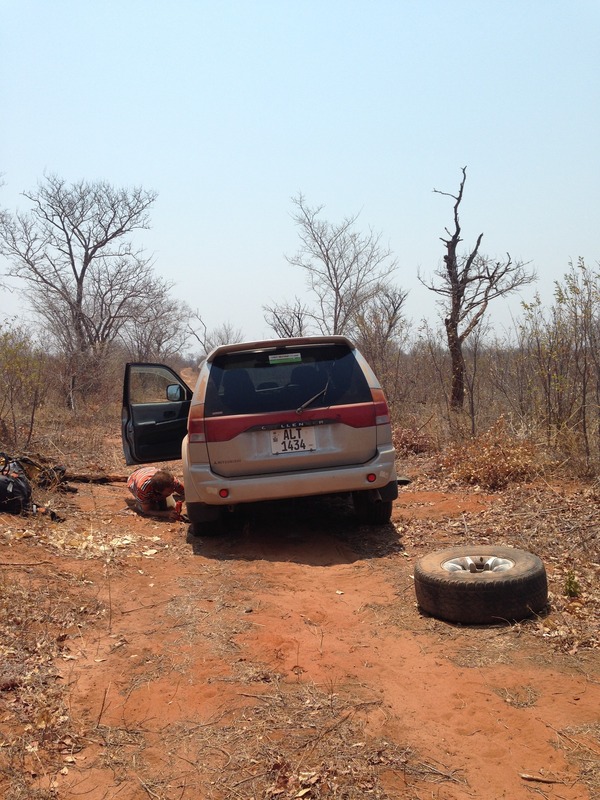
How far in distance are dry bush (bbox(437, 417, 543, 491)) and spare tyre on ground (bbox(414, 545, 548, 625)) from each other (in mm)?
3575

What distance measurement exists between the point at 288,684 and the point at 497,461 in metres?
5.18

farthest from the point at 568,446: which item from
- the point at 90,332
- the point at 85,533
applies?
the point at 90,332

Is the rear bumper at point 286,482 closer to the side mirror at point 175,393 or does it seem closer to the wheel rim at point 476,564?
the wheel rim at point 476,564

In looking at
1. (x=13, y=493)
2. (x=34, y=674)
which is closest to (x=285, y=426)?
(x=13, y=493)

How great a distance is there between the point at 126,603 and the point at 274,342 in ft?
8.07

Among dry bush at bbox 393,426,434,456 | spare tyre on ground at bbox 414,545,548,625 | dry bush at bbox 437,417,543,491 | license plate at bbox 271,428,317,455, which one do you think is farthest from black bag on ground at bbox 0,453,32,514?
dry bush at bbox 393,426,434,456

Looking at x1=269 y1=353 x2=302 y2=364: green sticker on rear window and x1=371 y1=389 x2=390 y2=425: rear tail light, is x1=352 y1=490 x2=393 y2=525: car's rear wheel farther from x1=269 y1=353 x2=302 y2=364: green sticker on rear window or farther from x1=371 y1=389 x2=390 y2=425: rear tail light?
x1=269 y1=353 x2=302 y2=364: green sticker on rear window

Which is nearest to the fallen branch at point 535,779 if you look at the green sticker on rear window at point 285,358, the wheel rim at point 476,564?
the wheel rim at point 476,564

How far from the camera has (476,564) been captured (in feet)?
14.8

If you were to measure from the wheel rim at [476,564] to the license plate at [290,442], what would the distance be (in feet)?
5.41

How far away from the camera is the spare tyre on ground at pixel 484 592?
4.01 meters

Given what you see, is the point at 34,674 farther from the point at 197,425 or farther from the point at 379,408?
the point at 379,408

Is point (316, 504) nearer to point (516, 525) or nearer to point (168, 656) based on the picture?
point (516, 525)

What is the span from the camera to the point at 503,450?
804 cm
